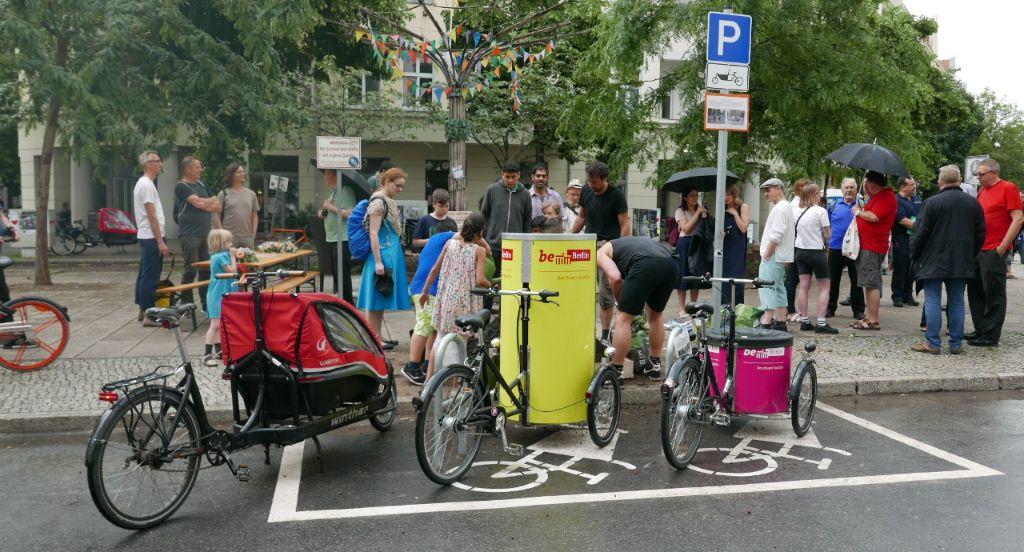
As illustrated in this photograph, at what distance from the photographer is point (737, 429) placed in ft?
21.0

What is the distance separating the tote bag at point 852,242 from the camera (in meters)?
10.9

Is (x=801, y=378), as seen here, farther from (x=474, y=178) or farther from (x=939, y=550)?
(x=474, y=178)

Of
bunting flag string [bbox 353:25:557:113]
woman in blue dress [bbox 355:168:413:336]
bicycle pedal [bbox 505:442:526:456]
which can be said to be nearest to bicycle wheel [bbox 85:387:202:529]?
bicycle pedal [bbox 505:442:526:456]

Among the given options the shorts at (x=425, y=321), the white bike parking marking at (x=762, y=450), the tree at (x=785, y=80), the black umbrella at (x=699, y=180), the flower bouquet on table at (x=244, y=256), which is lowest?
the white bike parking marking at (x=762, y=450)

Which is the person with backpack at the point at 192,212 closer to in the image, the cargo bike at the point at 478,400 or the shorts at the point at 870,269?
the cargo bike at the point at 478,400

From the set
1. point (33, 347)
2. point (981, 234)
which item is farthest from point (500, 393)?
point (981, 234)

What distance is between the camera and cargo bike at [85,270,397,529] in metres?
4.26

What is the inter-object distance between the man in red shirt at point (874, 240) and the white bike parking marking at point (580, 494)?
5083 millimetres

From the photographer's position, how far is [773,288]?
977 cm

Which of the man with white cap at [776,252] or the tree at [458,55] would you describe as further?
the tree at [458,55]

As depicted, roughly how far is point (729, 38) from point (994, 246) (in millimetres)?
4422

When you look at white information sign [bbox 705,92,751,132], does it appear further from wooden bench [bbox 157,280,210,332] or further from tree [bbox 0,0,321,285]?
tree [bbox 0,0,321,285]

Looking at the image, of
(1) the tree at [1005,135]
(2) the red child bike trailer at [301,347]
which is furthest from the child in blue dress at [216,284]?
(1) the tree at [1005,135]

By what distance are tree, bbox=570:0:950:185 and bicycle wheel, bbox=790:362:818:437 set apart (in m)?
8.76
